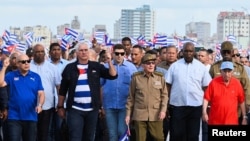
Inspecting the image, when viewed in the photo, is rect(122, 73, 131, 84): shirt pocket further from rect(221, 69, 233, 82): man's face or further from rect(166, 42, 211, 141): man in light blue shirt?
rect(221, 69, 233, 82): man's face

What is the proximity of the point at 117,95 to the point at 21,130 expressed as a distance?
1.96 meters

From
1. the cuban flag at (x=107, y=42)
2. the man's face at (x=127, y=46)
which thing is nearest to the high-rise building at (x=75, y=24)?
the cuban flag at (x=107, y=42)

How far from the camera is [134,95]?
14.5m

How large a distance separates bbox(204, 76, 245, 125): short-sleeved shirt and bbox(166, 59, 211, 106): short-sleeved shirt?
915mm

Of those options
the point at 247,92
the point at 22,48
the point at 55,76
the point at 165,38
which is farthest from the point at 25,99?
the point at 165,38

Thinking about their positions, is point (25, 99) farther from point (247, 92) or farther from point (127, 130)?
point (247, 92)

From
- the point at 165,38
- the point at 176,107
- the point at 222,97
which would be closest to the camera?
the point at 222,97

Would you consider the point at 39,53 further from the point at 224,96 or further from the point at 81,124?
the point at 224,96

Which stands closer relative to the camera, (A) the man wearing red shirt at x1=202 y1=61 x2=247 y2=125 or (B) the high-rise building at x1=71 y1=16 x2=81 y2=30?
(A) the man wearing red shirt at x1=202 y1=61 x2=247 y2=125

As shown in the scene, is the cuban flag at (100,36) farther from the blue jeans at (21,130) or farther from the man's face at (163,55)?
the blue jeans at (21,130)

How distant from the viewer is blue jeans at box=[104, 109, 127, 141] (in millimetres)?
15078

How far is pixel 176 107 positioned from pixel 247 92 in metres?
1.23

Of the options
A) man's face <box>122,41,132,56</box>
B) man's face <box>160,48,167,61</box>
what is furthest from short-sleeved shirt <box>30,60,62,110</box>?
man's face <box>122,41,132,56</box>

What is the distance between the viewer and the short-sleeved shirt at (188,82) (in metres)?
15.1
